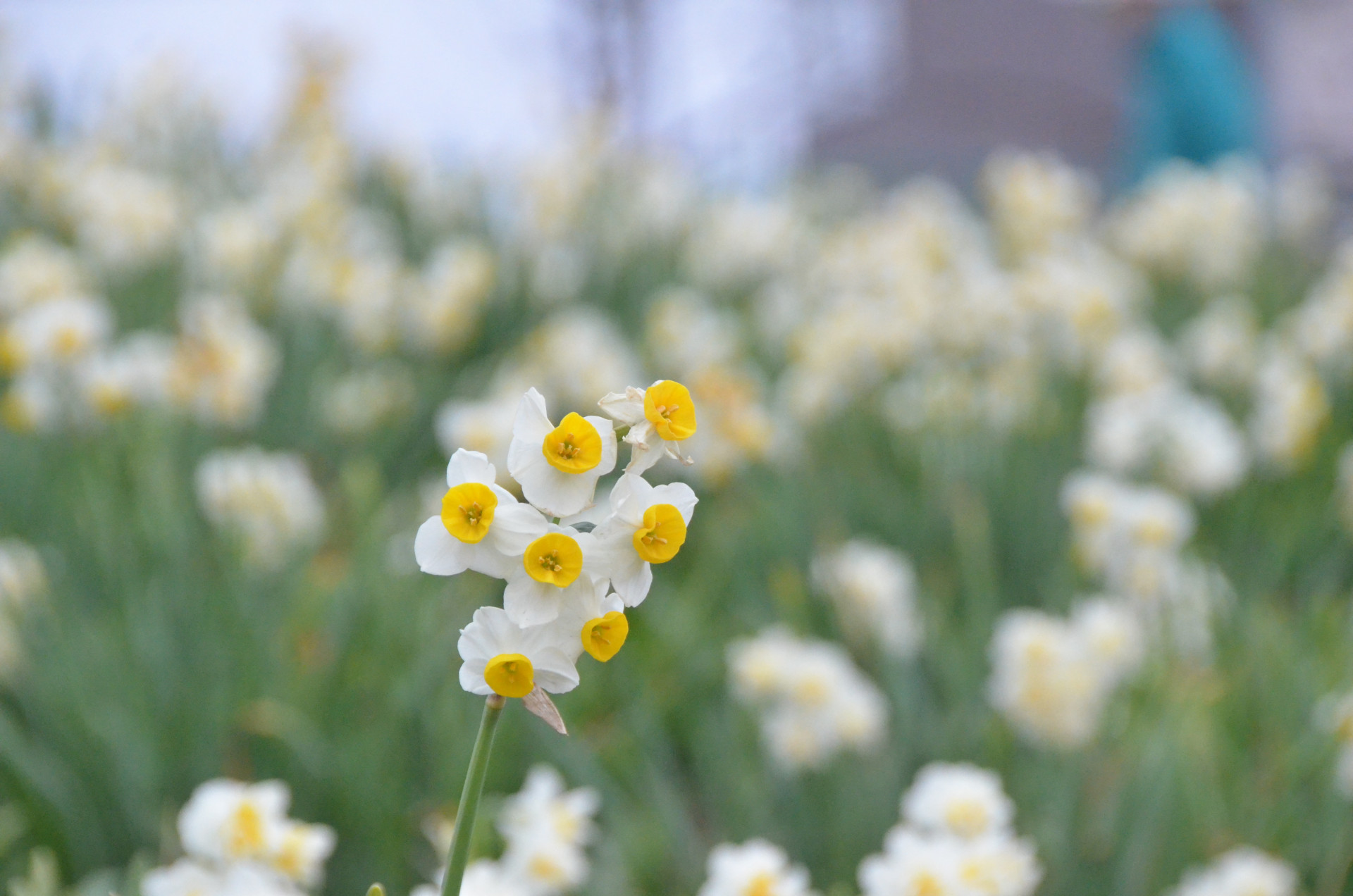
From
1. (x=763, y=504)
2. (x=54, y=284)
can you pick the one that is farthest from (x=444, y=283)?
(x=763, y=504)

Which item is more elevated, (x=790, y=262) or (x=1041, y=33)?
(x=1041, y=33)

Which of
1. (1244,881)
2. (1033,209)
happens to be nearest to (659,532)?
(1244,881)

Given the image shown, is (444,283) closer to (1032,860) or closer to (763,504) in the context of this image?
(763,504)

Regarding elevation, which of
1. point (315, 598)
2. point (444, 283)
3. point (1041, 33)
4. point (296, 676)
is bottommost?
point (296, 676)

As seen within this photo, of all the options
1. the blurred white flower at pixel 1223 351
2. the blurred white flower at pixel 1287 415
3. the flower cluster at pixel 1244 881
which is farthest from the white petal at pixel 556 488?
the blurred white flower at pixel 1223 351

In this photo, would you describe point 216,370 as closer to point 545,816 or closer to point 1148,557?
point 545,816

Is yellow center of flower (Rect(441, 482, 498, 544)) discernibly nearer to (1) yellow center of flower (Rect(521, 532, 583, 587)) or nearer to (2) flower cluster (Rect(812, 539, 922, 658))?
(1) yellow center of flower (Rect(521, 532, 583, 587))
